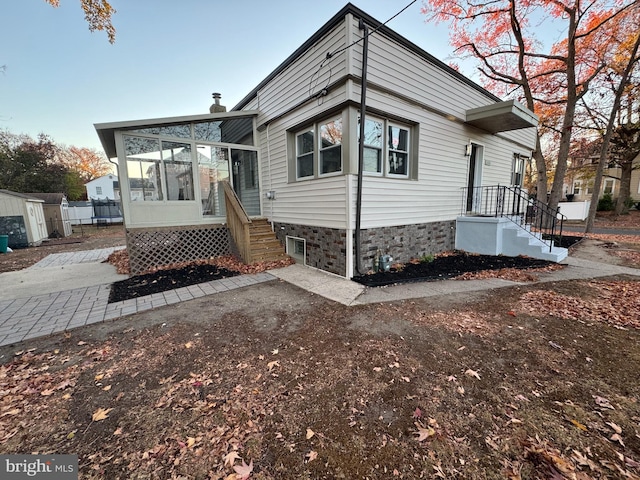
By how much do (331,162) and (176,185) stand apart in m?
4.48

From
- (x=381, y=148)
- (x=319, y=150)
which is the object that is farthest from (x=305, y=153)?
(x=381, y=148)

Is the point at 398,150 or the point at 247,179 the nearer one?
the point at 398,150

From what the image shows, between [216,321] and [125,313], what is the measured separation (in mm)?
1626

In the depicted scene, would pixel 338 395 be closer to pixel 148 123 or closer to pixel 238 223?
pixel 238 223

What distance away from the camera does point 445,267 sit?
6.15m

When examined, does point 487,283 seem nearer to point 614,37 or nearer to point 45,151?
point 614,37

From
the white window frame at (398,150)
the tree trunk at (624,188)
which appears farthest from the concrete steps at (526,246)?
the tree trunk at (624,188)

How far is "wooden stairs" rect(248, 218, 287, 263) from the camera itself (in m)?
6.77

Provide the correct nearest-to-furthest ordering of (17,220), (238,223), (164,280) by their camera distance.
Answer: (164,280)
(238,223)
(17,220)

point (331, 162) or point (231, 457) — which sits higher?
point (331, 162)

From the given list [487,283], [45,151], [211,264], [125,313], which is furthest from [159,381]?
[45,151]

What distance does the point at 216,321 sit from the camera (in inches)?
144

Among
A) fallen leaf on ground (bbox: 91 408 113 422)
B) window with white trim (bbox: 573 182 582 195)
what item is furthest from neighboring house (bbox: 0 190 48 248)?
window with white trim (bbox: 573 182 582 195)

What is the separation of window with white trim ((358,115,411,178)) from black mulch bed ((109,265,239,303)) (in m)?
4.22
